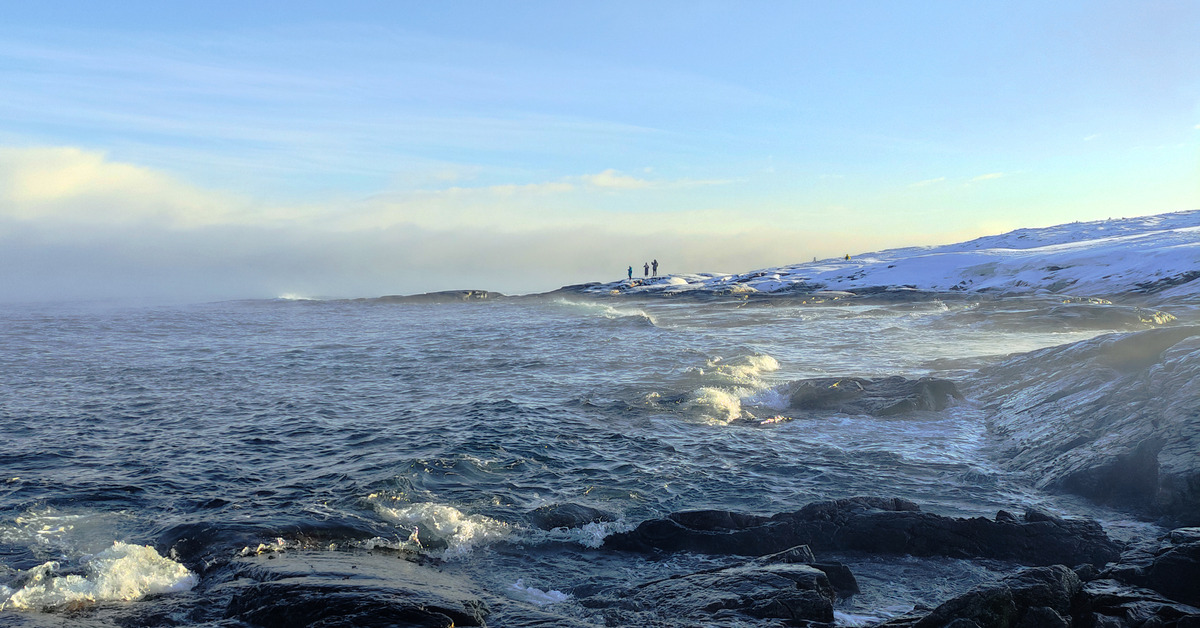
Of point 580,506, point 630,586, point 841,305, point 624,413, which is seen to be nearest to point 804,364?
point 624,413

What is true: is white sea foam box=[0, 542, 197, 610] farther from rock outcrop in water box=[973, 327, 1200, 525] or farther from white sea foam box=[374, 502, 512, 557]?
rock outcrop in water box=[973, 327, 1200, 525]

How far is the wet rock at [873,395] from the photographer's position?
53.8 ft

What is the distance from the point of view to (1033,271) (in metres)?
62.0

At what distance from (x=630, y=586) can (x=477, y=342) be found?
1094 inches

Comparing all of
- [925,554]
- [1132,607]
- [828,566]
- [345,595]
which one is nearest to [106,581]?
[345,595]

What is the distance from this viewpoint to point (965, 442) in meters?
13.8

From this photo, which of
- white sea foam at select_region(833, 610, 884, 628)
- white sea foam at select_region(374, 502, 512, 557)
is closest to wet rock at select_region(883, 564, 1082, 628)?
white sea foam at select_region(833, 610, 884, 628)

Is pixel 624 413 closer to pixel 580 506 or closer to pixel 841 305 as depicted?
pixel 580 506

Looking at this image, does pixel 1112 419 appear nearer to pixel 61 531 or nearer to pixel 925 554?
pixel 925 554

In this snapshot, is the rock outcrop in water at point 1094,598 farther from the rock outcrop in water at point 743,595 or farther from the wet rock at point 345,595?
the wet rock at point 345,595

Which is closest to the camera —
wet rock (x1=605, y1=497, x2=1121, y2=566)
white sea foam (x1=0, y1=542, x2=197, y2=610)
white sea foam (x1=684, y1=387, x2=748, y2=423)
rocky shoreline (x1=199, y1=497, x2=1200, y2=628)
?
rocky shoreline (x1=199, y1=497, x2=1200, y2=628)

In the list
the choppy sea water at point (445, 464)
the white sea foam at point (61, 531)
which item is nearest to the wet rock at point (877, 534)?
the choppy sea water at point (445, 464)

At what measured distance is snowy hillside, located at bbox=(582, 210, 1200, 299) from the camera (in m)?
50.6

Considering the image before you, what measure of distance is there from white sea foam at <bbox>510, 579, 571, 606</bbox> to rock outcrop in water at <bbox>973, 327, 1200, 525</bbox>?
7.89m
